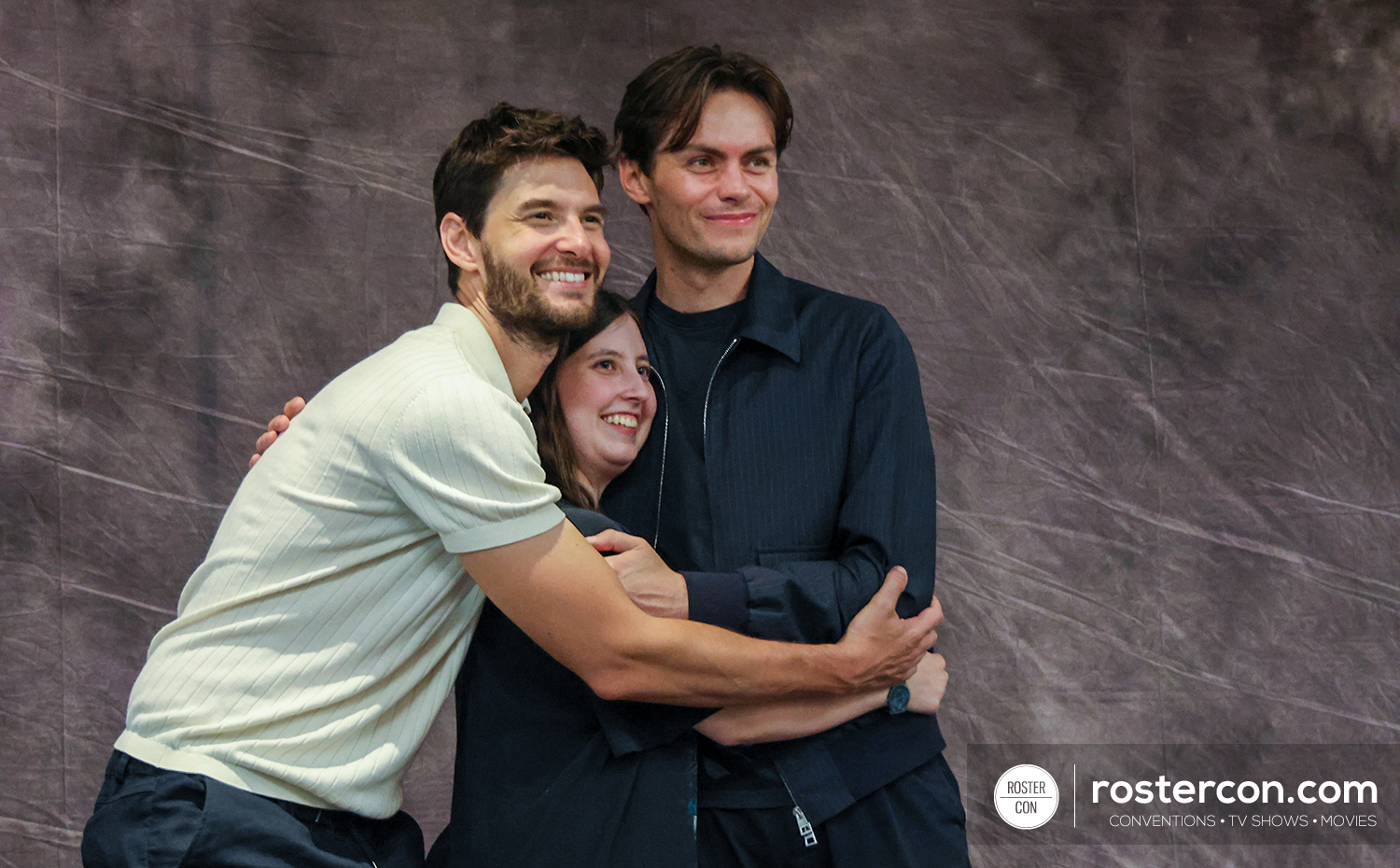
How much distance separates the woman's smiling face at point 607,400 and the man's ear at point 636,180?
0.90 ft

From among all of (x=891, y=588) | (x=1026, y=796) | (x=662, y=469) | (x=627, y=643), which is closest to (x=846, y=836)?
(x=891, y=588)

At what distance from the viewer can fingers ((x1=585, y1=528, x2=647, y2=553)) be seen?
201 cm

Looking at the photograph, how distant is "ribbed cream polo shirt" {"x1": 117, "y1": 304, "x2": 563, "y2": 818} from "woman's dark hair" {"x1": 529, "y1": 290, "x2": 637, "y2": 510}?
359 mm

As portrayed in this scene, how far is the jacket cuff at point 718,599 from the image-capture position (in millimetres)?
2023

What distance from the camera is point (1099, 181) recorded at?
156 inches

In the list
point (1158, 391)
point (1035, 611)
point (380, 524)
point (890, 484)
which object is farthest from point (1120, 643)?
point (380, 524)

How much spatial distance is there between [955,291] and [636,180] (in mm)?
1676

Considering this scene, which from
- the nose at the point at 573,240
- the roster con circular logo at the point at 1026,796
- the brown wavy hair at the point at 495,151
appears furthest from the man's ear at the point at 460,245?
the roster con circular logo at the point at 1026,796

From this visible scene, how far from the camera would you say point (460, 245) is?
2.25 meters

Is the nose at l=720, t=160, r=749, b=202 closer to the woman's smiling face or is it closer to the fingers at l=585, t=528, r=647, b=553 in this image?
the woman's smiling face

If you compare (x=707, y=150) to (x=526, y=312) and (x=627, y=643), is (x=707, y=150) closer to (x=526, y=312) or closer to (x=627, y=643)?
(x=526, y=312)

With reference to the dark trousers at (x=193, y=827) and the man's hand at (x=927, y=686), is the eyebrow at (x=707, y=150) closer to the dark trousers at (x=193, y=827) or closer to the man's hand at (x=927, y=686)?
the man's hand at (x=927, y=686)

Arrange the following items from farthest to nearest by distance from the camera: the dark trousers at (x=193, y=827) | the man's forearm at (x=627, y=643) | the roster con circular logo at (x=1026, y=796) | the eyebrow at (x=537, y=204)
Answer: the roster con circular logo at (x=1026, y=796) → the eyebrow at (x=537, y=204) → the man's forearm at (x=627, y=643) → the dark trousers at (x=193, y=827)

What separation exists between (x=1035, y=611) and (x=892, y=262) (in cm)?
113
